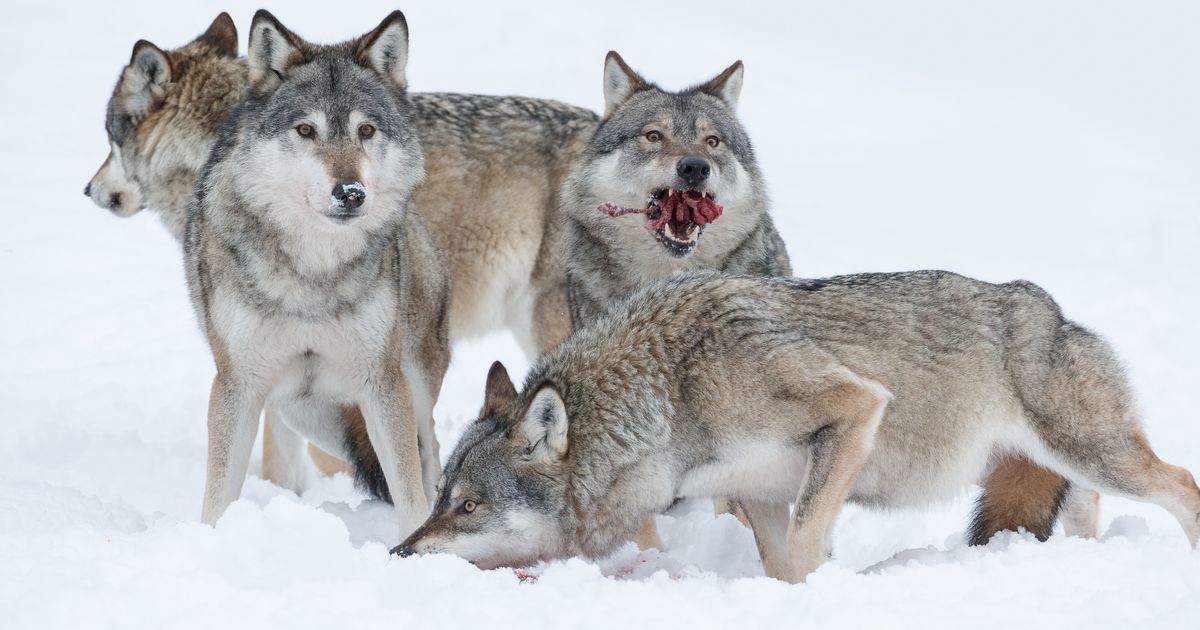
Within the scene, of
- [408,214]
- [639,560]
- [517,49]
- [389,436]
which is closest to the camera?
[639,560]

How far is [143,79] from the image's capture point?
6902 millimetres

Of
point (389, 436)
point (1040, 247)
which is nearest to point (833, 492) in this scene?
point (389, 436)

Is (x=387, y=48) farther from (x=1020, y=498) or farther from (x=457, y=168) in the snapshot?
(x=1020, y=498)

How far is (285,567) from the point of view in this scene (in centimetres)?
388

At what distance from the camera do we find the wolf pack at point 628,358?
4.92 metres

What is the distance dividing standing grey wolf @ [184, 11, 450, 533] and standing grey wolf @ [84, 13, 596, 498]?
3.95 ft

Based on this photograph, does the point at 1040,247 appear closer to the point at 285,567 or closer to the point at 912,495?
the point at 912,495

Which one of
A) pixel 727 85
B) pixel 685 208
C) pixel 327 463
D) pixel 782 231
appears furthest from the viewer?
pixel 782 231

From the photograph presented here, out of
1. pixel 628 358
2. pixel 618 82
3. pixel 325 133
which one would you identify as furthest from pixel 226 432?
pixel 618 82

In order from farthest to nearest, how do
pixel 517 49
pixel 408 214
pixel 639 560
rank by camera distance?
1. pixel 517 49
2. pixel 408 214
3. pixel 639 560

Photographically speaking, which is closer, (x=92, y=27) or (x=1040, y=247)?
(x=1040, y=247)

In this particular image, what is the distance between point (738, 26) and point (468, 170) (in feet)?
45.1

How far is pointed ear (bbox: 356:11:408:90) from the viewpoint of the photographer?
5.78 metres

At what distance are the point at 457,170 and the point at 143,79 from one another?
1643mm
